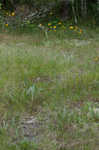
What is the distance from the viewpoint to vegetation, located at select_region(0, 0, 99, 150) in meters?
2.59

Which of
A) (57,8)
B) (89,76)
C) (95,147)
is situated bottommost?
(95,147)

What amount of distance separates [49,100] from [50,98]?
0.17 feet

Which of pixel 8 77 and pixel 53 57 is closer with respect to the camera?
pixel 8 77

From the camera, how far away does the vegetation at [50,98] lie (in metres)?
2.59

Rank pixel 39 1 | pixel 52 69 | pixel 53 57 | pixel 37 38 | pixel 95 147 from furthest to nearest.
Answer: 1. pixel 39 1
2. pixel 37 38
3. pixel 53 57
4. pixel 52 69
5. pixel 95 147

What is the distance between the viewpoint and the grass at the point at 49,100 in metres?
2.59

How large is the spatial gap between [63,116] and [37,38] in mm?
4598

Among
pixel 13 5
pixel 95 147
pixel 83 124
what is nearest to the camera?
pixel 95 147

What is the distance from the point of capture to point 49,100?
3365 mm

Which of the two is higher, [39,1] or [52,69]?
[39,1]

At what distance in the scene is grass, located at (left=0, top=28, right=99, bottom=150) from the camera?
2586 mm

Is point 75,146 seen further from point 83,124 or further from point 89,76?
point 89,76

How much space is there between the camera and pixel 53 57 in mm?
4883

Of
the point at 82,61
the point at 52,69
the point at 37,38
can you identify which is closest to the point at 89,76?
the point at 52,69
